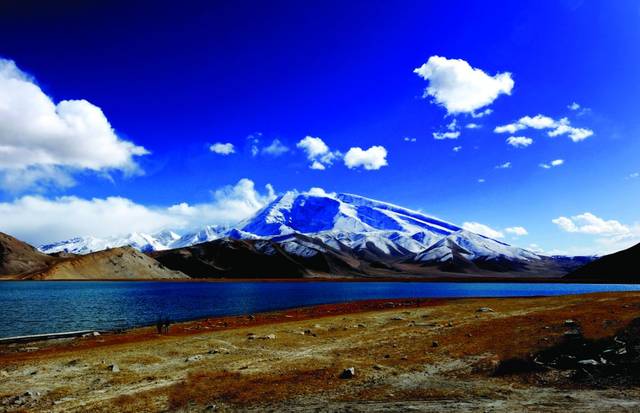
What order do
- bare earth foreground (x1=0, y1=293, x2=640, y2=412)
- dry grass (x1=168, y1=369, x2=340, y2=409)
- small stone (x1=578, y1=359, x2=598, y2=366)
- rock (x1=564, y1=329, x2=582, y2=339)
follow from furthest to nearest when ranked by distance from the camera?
rock (x1=564, y1=329, x2=582, y2=339)
small stone (x1=578, y1=359, x2=598, y2=366)
dry grass (x1=168, y1=369, x2=340, y2=409)
bare earth foreground (x1=0, y1=293, x2=640, y2=412)

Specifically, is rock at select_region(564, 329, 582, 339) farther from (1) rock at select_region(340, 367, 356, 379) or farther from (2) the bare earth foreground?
(1) rock at select_region(340, 367, 356, 379)

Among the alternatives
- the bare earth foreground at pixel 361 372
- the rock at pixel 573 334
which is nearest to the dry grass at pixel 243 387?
the bare earth foreground at pixel 361 372

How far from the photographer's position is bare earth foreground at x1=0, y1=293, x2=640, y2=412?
18547 millimetres

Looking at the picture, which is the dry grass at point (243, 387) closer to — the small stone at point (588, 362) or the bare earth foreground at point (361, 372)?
the bare earth foreground at point (361, 372)

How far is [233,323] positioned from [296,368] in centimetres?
3324

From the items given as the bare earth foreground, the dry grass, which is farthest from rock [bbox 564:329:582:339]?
the dry grass

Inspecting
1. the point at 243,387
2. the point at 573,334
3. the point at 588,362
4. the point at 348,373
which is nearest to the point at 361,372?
the point at 348,373

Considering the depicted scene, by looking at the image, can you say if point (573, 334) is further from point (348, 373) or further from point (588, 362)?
point (348, 373)

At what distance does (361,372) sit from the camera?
77.9ft

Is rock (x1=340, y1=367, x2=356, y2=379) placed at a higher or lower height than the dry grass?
higher

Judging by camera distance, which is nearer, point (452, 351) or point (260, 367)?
point (260, 367)

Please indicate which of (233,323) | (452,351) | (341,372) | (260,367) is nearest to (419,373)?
(341,372)

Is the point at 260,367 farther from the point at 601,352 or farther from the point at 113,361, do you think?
the point at 601,352

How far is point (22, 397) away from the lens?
20594mm
